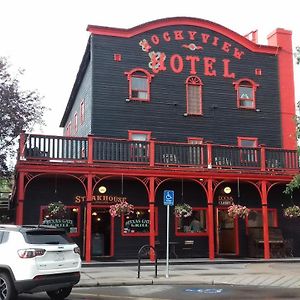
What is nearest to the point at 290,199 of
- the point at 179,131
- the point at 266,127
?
the point at 266,127

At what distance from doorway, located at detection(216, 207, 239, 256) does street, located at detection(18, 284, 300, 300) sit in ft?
31.7

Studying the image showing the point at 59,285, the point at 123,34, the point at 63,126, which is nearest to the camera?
the point at 59,285

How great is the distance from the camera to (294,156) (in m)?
23.1

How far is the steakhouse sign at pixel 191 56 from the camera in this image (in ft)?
83.4

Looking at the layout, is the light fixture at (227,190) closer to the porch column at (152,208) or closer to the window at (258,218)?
the window at (258,218)

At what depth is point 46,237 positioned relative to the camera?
10898mm

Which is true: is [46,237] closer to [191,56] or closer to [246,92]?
[191,56]

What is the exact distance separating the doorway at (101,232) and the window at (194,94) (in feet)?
23.2

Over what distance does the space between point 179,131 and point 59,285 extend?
15280mm

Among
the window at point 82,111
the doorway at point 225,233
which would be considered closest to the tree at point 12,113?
the window at point 82,111

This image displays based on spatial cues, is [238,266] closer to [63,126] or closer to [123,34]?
[123,34]

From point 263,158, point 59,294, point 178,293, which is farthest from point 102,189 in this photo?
point 59,294

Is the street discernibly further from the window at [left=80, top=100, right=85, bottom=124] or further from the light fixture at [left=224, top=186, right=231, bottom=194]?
the window at [left=80, top=100, right=85, bottom=124]

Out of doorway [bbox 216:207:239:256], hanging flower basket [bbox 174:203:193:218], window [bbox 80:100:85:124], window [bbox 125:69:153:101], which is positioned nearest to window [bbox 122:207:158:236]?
hanging flower basket [bbox 174:203:193:218]
